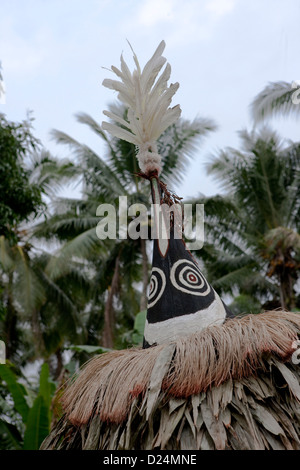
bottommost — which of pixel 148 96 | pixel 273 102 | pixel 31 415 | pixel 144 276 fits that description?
pixel 31 415

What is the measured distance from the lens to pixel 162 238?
2.25 metres

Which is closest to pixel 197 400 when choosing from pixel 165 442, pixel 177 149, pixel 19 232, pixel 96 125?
pixel 165 442

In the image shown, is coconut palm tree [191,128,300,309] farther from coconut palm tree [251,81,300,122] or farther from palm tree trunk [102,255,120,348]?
palm tree trunk [102,255,120,348]

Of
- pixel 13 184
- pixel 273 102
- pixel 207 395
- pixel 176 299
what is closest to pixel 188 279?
pixel 176 299

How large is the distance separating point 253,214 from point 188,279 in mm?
10597

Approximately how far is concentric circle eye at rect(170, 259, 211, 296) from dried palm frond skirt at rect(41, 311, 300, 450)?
0.22 m

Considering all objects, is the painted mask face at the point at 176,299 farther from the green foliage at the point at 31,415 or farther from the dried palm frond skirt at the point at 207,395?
the green foliage at the point at 31,415

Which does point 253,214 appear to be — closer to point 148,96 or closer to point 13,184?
point 13,184

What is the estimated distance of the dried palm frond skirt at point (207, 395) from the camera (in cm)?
170

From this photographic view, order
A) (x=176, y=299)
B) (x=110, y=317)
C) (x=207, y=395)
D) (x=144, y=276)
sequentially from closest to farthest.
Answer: (x=207, y=395) → (x=176, y=299) → (x=144, y=276) → (x=110, y=317)

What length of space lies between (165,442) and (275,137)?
11.7m

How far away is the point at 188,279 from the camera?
2170mm

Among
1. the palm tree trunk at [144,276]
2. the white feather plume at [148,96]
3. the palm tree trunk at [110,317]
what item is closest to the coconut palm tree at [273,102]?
the palm tree trunk at [144,276]
